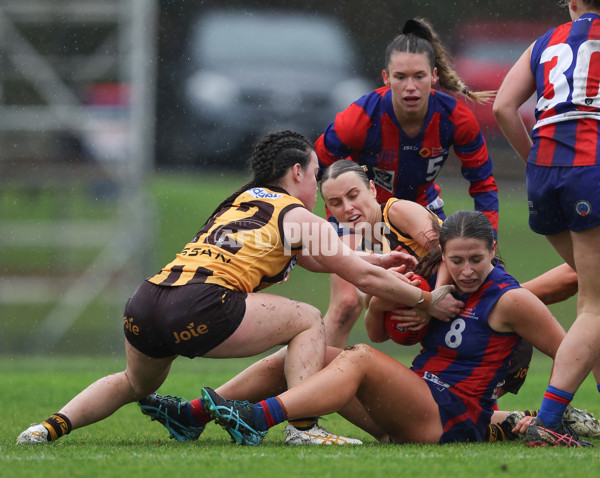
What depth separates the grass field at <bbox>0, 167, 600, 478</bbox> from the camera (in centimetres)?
289

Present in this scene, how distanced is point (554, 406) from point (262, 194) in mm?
1358

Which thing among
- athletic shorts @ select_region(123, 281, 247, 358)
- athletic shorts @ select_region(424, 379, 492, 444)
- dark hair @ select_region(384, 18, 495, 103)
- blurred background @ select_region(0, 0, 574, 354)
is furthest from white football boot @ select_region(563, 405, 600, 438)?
blurred background @ select_region(0, 0, 574, 354)

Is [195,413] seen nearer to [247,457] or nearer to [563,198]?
[247,457]

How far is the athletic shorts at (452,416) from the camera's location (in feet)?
11.4

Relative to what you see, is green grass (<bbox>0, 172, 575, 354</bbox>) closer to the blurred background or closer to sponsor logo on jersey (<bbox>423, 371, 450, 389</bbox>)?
the blurred background

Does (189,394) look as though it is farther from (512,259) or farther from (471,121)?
(512,259)

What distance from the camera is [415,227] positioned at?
4.04 m

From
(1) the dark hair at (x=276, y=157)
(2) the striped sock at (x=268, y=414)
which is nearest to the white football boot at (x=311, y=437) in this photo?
(2) the striped sock at (x=268, y=414)

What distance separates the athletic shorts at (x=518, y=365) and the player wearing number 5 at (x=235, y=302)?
0.32 meters

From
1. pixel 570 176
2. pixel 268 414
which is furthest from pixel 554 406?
pixel 268 414

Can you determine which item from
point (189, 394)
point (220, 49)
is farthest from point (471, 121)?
point (220, 49)

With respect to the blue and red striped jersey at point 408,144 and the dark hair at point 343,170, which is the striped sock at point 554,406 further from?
the blue and red striped jersey at point 408,144

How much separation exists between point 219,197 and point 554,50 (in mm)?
8569

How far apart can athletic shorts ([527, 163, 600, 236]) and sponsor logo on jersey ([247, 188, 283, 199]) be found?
0.98 meters
